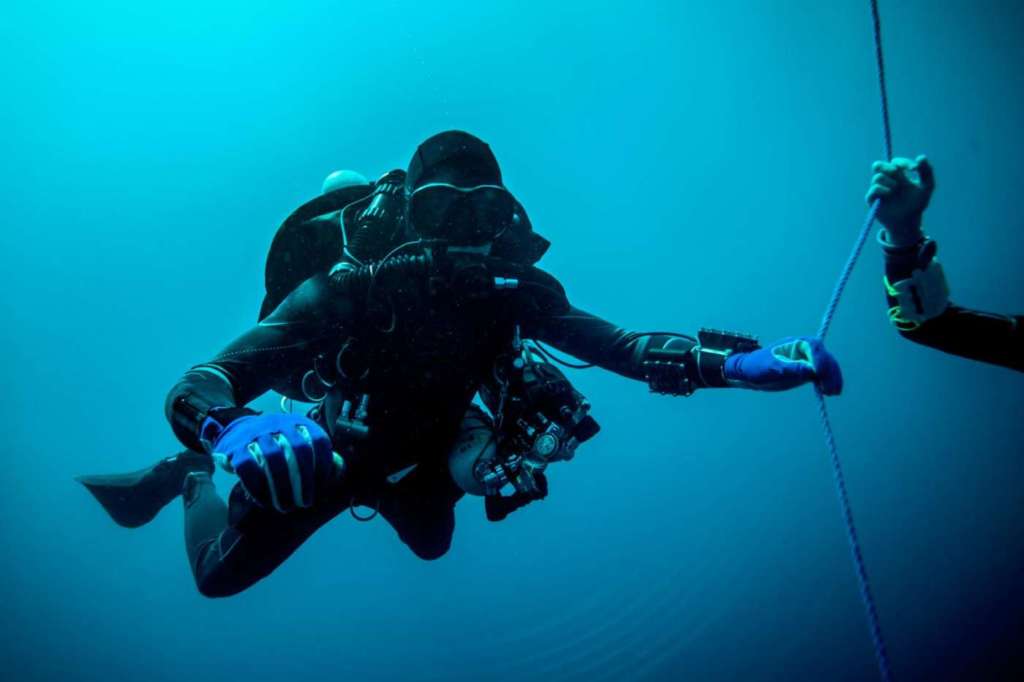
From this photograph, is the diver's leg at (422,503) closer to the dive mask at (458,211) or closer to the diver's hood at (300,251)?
the diver's hood at (300,251)

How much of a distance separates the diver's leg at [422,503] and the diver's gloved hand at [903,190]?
3375mm

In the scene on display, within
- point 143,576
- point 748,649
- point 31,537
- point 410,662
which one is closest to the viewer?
point 748,649

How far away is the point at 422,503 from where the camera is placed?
3.58 m

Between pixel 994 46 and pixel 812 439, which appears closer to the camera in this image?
pixel 994 46

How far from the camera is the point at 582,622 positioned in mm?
19969

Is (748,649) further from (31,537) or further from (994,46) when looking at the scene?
(31,537)

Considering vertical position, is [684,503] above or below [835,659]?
above

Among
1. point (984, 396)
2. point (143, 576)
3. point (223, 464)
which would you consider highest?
point (223, 464)

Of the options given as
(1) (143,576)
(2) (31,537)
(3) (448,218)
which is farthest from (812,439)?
(2) (31,537)

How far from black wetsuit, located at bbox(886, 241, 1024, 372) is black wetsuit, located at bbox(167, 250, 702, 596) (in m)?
1.39

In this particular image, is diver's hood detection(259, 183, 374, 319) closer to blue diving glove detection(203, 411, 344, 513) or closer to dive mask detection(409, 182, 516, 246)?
dive mask detection(409, 182, 516, 246)

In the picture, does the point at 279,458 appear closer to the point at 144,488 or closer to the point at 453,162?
the point at 453,162

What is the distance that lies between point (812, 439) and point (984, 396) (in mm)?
9725

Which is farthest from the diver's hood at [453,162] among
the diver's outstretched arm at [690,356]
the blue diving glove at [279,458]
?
the blue diving glove at [279,458]
